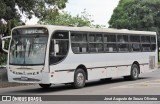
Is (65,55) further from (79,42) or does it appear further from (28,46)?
(28,46)

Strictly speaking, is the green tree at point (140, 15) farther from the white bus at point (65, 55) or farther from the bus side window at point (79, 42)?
the bus side window at point (79, 42)

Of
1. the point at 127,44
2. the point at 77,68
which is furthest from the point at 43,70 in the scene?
the point at 127,44

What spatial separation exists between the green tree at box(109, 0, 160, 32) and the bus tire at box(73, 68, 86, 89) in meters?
31.9

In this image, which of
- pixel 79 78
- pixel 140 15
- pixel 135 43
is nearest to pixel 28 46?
pixel 79 78

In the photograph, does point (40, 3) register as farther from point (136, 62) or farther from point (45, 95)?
point (45, 95)

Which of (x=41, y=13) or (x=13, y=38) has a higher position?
(x=41, y=13)

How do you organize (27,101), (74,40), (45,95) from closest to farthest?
(27,101) < (45,95) < (74,40)

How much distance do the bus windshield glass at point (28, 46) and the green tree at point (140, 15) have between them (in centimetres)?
3363

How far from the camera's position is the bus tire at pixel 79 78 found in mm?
21136

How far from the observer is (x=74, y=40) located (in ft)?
70.1

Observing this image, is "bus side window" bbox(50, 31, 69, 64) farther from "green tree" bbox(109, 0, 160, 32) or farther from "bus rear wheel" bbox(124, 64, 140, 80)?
"green tree" bbox(109, 0, 160, 32)

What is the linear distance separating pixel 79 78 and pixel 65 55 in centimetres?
144

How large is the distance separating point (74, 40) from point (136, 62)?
21.2 feet

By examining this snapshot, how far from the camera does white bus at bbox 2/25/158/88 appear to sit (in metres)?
19.7
